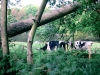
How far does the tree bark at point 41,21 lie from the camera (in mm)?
8945

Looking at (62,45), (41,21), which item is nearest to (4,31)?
(41,21)

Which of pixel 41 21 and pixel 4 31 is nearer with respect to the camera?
pixel 4 31

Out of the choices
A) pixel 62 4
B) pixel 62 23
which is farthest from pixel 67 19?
pixel 62 4

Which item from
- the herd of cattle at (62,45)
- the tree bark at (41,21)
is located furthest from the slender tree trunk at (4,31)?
the herd of cattle at (62,45)

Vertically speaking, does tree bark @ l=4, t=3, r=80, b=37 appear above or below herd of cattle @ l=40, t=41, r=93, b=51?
above

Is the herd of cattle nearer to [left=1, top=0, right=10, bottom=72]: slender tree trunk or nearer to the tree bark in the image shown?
the tree bark

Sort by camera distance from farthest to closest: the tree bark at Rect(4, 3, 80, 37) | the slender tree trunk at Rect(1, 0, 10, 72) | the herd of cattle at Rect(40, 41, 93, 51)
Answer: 1. the herd of cattle at Rect(40, 41, 93, 51)
2. the tree bark at Rect(4, 3, 80, 37)
3. the slender tree trunk at Rect(1, 0, 10, 72)

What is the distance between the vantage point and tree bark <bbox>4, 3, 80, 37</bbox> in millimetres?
8945

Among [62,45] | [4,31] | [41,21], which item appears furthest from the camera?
[62,45]

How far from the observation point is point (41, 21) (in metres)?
9.59

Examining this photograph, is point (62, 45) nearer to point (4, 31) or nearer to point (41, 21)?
point (41, 21)

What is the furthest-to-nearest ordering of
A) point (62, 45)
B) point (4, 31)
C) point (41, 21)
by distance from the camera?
point (62, 45) → point (41, 21) → point (4, 31)

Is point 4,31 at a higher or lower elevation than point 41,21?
lower

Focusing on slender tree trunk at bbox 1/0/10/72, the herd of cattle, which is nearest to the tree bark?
slender tree trunk at bbox 1/0/10/72
